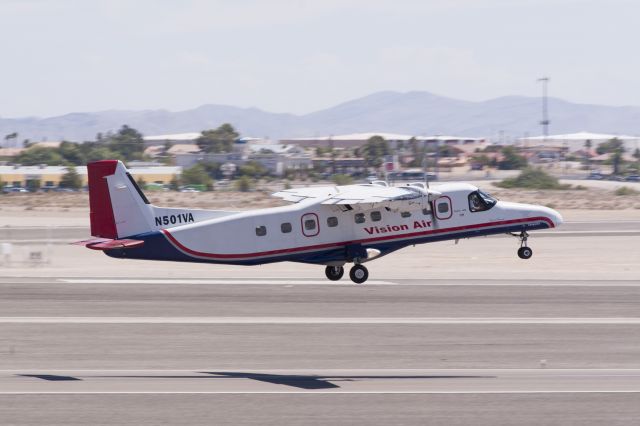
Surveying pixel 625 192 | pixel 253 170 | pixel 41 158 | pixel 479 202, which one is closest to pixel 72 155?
pixel 41 158

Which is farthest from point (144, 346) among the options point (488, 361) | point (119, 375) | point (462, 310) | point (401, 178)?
point (401, 178)

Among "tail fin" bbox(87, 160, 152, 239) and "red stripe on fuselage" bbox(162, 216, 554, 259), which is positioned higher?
"tail fin" bbox(87, 160, 152, 239)

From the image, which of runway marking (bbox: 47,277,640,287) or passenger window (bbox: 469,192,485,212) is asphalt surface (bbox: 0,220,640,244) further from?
passenger window (bbox: 469,192,485,212)

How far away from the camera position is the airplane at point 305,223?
37156 millimetres

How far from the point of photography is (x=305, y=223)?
127 feet

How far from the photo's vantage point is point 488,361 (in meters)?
29.7

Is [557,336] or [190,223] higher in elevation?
[190,223]

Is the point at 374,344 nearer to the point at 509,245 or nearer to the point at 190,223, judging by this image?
the point at 190,223

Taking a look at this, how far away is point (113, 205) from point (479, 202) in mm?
13845

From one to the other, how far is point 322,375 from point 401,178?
11454cm

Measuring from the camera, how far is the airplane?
37.2 metres

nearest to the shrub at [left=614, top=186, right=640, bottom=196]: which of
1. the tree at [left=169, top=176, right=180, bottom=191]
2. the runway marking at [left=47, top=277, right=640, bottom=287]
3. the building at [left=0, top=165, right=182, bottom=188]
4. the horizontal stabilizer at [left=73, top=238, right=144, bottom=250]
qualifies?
the tree at [left=169, top=176, right=180, bottom=191]

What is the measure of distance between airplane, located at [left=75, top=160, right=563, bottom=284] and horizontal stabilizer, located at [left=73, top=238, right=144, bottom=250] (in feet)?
0.11

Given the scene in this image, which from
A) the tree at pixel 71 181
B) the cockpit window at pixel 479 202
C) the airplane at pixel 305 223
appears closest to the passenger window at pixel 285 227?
the airplane at pixel 305 223
